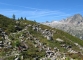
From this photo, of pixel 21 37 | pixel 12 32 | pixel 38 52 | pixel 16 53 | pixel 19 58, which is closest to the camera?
pixel 19 58

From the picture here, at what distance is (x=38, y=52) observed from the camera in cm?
6288

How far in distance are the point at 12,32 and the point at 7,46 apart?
2436cm

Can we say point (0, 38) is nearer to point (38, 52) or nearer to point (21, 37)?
point (21, 37)

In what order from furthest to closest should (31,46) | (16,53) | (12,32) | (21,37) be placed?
(12,32)
(21,37)
(31,46)
(16,53)

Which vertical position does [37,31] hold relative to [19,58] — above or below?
above

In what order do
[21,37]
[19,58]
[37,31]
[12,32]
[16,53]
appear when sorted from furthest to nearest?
[37,31], [12,32], [21,37], [16,53], [19,58]

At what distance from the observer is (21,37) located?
79375 mm

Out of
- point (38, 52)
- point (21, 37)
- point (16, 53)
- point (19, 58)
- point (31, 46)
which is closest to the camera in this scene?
point (19, 58)

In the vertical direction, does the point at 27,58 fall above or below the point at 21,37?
below

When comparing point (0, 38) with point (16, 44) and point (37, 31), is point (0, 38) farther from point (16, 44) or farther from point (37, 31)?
point (37, 31)

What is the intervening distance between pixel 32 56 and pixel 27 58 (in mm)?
3526

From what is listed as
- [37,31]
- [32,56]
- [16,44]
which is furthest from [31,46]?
[37,31]

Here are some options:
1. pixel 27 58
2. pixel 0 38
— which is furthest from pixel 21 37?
pixel 27 58

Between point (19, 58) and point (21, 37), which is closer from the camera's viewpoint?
point (19, 58)
